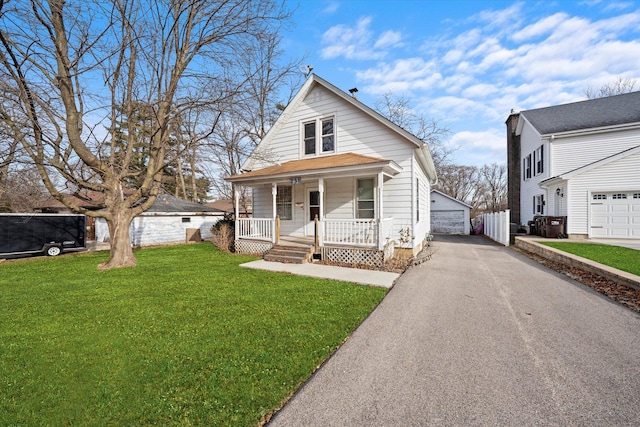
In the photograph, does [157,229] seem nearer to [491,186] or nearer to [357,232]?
[357,232]

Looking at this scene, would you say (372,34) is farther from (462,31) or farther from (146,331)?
(146,331)

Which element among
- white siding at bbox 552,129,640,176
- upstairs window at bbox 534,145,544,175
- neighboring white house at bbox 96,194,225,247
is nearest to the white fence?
upstairs window at bbox 534,145,544,175

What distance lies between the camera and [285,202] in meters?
12.0

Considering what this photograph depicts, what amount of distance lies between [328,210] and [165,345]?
26.2 ft

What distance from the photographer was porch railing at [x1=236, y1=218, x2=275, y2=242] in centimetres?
1082

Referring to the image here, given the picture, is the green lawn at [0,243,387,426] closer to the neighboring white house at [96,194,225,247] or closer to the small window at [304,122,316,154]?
the small window at [304,122,316,154]

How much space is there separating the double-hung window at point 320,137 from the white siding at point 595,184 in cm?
1195

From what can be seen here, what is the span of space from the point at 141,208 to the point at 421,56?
1276cm

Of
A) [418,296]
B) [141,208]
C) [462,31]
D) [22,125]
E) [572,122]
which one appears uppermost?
[462,31]

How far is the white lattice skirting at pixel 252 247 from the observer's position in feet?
34.6

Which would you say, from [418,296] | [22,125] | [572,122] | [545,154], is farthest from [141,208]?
[572,122]

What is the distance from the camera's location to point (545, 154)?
620 inches

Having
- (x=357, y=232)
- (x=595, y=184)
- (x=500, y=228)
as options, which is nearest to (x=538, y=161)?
(x=595, y=184)

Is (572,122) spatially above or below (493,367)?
above
